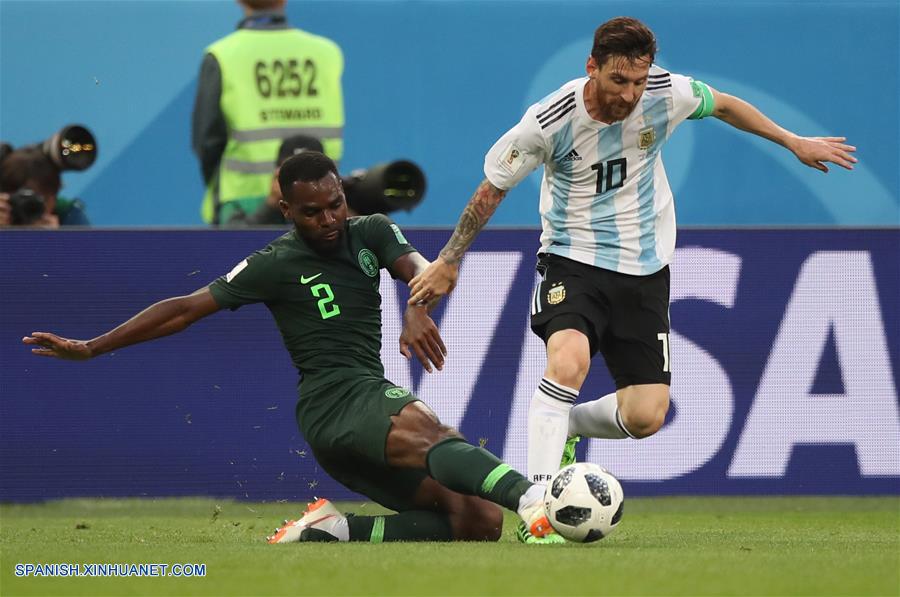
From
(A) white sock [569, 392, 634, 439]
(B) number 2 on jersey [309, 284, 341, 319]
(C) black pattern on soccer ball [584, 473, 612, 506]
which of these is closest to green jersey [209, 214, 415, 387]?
(B) number 2 on jersey [309, 284, 341, 319]

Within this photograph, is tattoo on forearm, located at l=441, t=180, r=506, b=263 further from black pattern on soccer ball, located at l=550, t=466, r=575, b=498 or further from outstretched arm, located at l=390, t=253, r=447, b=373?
black pattern on soccer ball, located at l=550, t=466, r=575, b=498

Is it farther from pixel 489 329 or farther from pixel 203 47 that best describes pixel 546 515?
pixel 203 47

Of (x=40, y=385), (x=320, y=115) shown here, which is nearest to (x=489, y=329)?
(x=320, y=115)

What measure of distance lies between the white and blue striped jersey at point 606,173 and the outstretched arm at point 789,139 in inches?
6.8

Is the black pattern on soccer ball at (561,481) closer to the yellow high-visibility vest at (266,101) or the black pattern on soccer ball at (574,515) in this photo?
the black pattern on soccer ball at (574,515)

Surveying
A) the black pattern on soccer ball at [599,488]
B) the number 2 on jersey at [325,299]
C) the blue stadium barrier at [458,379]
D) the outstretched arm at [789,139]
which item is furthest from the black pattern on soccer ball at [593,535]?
the blue stadium barrier at [458,379]

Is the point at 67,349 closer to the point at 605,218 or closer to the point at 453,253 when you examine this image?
the point at 453,253

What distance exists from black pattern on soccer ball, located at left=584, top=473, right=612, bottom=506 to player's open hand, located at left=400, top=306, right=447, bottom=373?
2.47 ft

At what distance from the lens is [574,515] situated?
5801 millimetres

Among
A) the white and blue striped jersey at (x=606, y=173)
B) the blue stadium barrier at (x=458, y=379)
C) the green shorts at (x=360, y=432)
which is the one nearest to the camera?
the green shorts at (x=360, y=432)

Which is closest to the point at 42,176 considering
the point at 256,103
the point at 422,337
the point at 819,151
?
the point at 256,103

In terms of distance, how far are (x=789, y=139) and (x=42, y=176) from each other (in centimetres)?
449

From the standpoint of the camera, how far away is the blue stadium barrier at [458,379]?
8.76 metres

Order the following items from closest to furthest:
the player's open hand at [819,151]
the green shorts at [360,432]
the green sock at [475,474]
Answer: the green sock at [475,474] → the green shorts at [360,432] → the player's open hand at [819,151]
